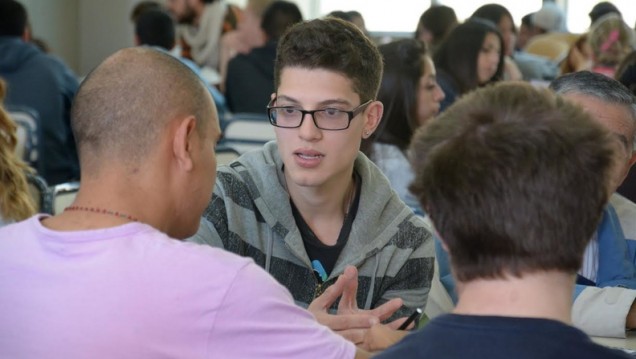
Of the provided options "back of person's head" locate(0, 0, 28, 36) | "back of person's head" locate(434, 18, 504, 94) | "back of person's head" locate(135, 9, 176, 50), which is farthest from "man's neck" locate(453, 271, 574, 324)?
"back of person's head" locate(135, 9, 176, 50)

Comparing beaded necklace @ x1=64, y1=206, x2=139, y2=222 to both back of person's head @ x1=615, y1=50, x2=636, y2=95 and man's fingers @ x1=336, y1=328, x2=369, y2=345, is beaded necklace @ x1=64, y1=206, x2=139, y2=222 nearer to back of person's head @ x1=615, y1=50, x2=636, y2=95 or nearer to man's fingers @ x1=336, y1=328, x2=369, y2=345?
man's fingers @ x1=336, y1=328, x2=369, y2=345

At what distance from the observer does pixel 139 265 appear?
1.56m

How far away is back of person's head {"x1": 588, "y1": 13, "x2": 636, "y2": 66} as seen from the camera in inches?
244

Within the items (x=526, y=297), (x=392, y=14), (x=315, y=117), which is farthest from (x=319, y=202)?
(x=392, y=14)

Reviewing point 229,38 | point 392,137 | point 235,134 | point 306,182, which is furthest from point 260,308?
point 229,38

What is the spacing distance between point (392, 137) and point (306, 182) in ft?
5.77

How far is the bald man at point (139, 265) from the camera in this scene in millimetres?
1541

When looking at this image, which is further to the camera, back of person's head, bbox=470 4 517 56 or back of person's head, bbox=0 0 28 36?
back of person's head, bbox=470 4 517 56

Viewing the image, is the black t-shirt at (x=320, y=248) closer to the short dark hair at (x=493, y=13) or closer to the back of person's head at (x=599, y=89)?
the back of person's head at (x=599, y=89)

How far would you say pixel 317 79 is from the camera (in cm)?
238

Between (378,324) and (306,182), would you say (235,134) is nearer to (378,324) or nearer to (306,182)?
(306,182)

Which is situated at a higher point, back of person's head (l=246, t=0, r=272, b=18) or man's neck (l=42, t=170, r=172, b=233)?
man's neck (l=42, t=170, r=172, b=233)

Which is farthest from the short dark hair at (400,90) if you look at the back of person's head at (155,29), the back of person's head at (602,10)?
the back of person's head at (602,10)

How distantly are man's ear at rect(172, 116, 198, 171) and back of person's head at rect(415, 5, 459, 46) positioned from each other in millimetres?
5805
